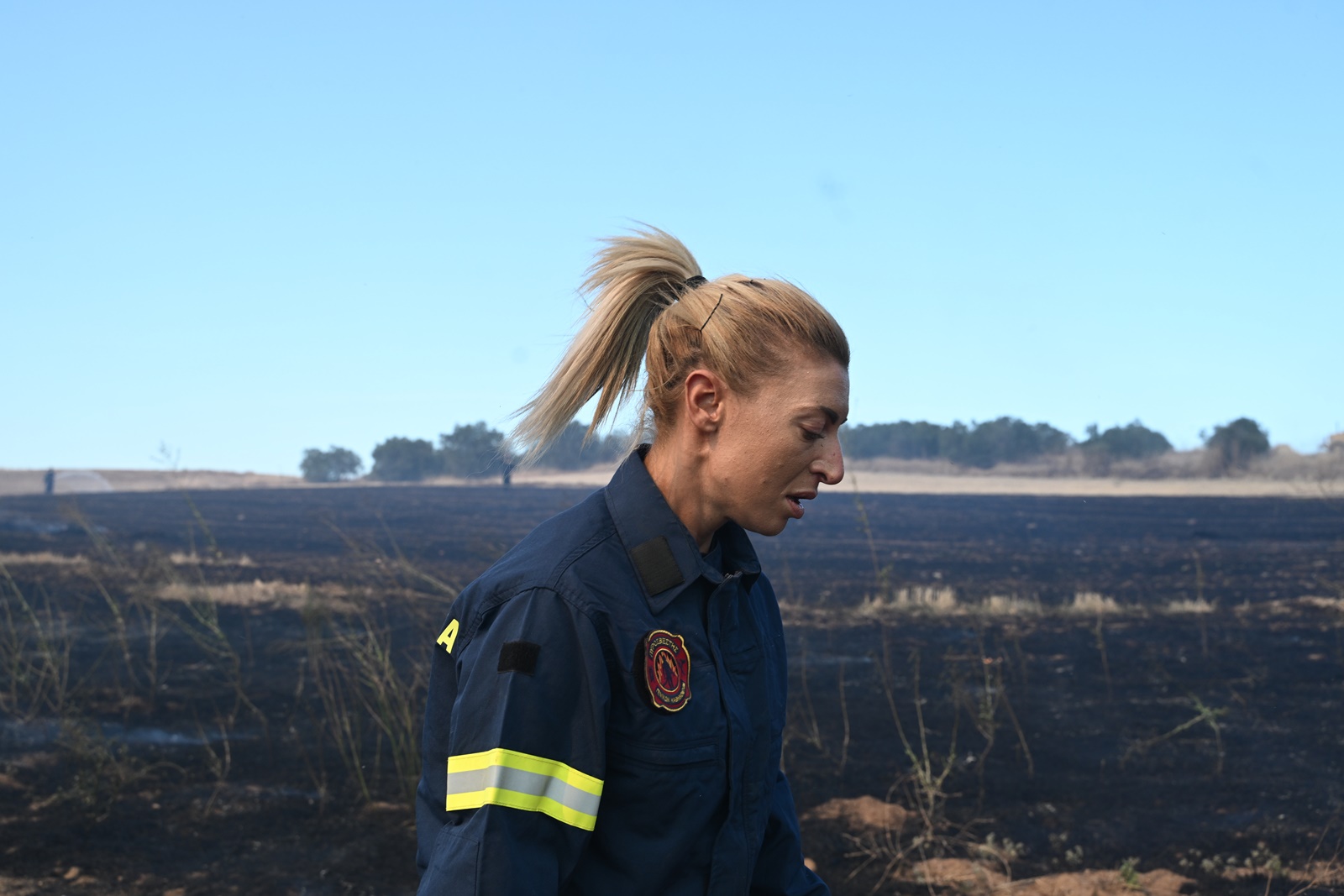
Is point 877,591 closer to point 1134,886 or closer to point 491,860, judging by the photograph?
point 1134,886

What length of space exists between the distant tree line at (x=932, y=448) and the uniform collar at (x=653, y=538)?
55308mm

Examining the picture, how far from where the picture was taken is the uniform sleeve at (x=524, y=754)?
146 centimetres

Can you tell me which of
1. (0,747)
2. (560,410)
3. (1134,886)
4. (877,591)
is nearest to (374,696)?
(0,747)

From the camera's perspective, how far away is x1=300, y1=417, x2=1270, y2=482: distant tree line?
56.2 meters

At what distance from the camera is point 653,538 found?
5.87ft

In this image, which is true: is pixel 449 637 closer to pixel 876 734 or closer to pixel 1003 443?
pixel 876 734

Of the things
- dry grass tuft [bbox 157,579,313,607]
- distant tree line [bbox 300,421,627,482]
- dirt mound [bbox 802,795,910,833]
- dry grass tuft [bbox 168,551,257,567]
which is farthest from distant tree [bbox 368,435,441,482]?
dirt mound [bbox 802,795,910,833]

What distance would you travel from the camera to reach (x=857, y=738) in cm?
807

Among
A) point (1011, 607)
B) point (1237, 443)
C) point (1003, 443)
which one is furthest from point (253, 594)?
point (1003, 443)

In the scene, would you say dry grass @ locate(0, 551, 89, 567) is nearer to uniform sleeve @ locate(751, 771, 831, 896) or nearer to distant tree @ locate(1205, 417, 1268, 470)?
uniform sleeve @ locate(751, 771, 831, 896)

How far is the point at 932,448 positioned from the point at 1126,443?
10954mm

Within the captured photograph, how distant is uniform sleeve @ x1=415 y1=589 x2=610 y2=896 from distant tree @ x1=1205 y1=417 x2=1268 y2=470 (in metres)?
57.0

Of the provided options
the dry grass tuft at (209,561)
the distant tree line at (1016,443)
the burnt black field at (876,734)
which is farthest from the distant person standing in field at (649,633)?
the distant tree line at (1016,443)

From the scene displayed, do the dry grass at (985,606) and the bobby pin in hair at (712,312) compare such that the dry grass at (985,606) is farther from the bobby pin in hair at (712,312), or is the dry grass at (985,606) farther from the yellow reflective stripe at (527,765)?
the yellow reflective stripe at (527,765)
